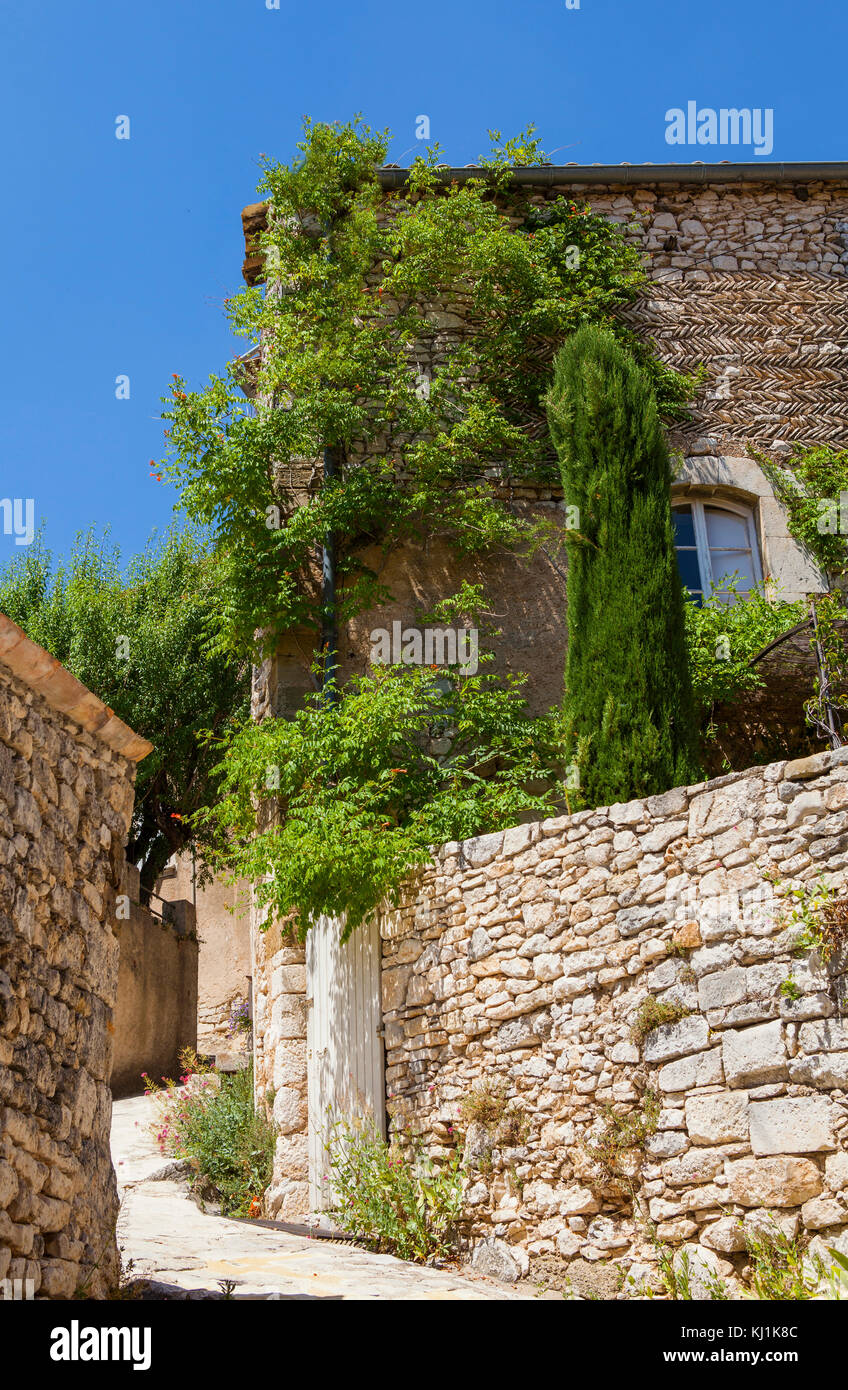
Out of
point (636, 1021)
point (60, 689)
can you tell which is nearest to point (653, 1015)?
point (636, 1021)

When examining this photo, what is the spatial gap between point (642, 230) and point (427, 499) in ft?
11.8

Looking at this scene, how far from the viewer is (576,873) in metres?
6.70

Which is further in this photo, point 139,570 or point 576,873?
point 139,570

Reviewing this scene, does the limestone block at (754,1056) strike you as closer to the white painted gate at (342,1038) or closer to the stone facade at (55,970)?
the white painted gate at (342,1038)

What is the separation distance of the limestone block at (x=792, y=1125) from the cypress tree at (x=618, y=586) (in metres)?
2.24

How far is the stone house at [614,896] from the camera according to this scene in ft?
19.1

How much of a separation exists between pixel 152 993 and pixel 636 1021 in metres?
7.71

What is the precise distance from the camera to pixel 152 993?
1271 centimetres

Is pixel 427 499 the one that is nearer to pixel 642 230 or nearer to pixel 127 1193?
pixel 642 230

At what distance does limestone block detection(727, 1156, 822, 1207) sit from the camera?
17.4 feet

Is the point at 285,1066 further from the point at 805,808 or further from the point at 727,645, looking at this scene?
the point at 727,645

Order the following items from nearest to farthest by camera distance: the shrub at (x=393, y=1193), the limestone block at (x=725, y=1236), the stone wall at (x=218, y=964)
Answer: the limestone block at (x=725, y=1236)
the shrub at (x=393, y=1193)
the stone wall at (x=218, y=964)

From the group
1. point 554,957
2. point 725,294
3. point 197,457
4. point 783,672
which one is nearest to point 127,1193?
point 554,957

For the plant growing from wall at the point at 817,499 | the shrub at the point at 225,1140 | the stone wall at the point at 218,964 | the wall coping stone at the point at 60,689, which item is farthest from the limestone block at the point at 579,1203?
the stone wall at the point at 218,964
